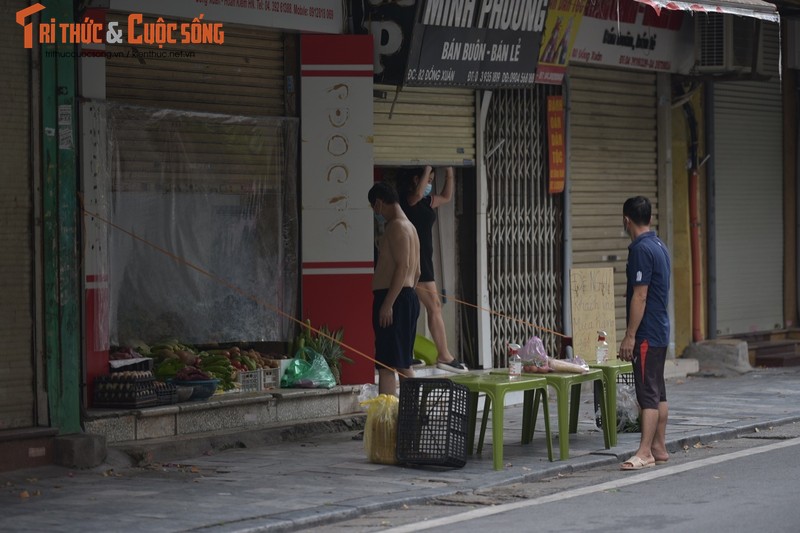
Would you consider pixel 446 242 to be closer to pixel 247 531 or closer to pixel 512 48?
pixel 512 48

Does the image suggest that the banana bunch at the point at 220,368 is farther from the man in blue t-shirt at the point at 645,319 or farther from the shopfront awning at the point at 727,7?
the shopfront awning at the point at 727,7

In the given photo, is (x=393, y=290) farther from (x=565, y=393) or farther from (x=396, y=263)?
(x=565, y=393)

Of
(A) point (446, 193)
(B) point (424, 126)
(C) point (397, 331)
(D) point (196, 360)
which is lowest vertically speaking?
(D) point (196, 360)

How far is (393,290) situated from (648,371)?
232cm

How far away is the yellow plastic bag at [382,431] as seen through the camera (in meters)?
10.0

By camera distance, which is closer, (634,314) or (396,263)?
(634,314)

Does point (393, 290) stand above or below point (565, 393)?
above

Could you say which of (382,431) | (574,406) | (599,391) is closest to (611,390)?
(599,391)

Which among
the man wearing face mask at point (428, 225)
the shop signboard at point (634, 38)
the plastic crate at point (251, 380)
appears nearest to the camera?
the plastic crate at point (251, 380)

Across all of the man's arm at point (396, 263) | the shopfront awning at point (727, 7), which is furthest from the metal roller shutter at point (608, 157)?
the man's arm at point (396, 263)

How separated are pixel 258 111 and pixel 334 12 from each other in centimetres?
116

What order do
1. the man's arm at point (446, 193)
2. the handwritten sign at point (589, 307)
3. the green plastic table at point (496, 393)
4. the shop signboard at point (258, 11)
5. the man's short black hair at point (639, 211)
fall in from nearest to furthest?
the green plastic table at point (496, 393)
the man's short black hair at point (639, 211)
the shop signboard at point (258, 11)
the handwritten sign at point (589, 307)
the man's arm at point (446, 193)

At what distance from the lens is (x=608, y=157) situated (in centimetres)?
1648

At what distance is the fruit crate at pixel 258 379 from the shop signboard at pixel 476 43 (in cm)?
309
